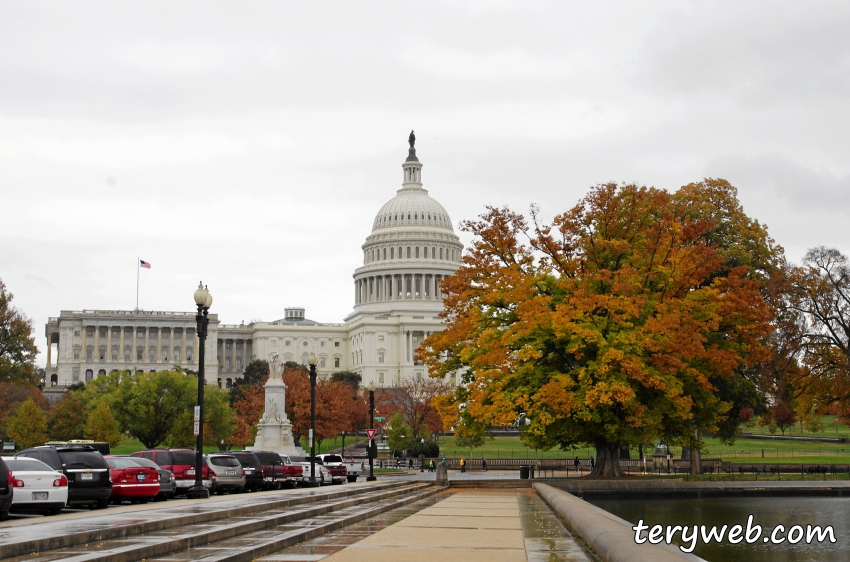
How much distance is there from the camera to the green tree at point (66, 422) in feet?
264

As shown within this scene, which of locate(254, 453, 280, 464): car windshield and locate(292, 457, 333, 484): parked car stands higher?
locate(254, 453, 280, 464): car windshield

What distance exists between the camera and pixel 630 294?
44.1 metres

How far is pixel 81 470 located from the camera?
24.5m

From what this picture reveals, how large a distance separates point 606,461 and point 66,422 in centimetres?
5021

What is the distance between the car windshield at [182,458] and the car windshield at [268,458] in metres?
7.12

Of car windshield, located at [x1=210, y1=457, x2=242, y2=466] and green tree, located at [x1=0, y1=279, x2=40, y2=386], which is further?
green tree, located at [x1=0, y1=279, x2=40, y2=386]

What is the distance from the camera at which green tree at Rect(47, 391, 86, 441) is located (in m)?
80.4

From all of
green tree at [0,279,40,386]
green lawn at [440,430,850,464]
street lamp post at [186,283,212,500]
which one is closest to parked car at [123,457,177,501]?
street lamp post at [186,283,212,500]

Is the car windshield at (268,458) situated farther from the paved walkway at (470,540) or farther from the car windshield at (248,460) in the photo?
the paved walkway at (470,540)

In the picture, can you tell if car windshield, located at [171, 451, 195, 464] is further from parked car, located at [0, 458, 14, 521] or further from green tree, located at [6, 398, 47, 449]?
green tree, located at [6, 398, 47, 449]

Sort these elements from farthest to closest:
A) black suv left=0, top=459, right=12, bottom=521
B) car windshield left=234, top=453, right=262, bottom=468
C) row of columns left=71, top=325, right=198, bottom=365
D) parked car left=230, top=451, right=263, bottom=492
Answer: row of columns left=71, top=325, right=198, bottom=365 < car windshield left=234, top=453, right=262, bottom=468 < parked car left=230, top=451, right=263, bottom=492 < black suv left=0, top=459, right=12, bottom=521

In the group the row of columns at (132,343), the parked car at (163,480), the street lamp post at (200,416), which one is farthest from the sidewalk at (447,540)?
the row of columns at (132,343)

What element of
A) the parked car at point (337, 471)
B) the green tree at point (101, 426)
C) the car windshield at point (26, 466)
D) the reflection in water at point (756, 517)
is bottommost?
the reflection in water at point (756, 517)

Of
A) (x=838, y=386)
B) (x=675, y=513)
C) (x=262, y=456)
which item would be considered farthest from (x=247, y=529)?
(x=838, y=386)
